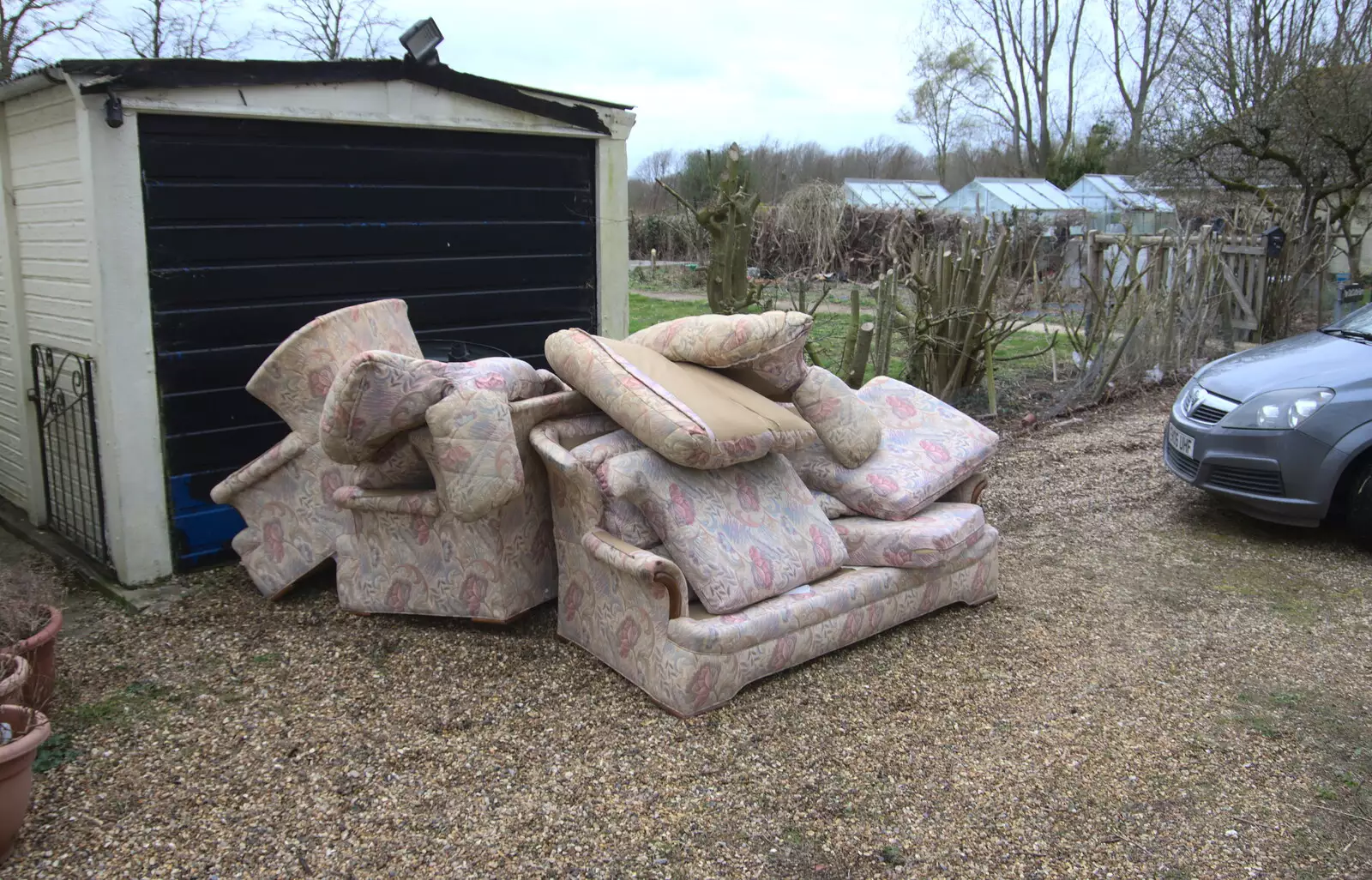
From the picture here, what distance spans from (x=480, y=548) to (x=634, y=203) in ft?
73.4

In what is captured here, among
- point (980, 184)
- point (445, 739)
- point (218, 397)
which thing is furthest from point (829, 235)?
point (445, 739)

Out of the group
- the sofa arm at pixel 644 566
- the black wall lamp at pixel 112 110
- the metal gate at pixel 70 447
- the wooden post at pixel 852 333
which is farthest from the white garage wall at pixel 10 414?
the wooden post at pixel 852 333

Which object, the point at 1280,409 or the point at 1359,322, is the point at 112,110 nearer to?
the point at 1280,409

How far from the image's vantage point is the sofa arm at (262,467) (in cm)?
406

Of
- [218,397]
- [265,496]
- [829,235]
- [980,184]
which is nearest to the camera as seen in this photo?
[265,496]

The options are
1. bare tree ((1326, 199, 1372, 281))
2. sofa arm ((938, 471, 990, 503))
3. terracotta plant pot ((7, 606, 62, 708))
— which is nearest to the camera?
terracotta plant pot ((7, 606, 62, 708))

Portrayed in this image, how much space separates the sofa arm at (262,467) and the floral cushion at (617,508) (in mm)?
1242

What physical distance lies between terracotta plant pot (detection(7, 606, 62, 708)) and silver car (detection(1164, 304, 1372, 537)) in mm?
5208

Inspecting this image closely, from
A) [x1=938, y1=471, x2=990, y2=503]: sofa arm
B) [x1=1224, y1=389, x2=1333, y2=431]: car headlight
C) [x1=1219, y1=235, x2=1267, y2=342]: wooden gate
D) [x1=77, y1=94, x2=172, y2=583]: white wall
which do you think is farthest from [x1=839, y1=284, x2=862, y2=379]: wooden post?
[x1=1219, y1=235, x2=1267, y2=342]: wooden gate

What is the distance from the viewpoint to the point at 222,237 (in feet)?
14.7

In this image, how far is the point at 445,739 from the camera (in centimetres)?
321

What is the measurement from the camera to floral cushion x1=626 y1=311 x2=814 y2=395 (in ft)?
12.8

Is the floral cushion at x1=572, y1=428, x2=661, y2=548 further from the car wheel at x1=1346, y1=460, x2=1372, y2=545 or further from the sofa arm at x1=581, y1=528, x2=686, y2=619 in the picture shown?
the car wheel at x1=1346, y1=460, x2=1372, y2=545

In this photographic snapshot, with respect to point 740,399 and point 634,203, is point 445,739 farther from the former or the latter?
point 634,203
